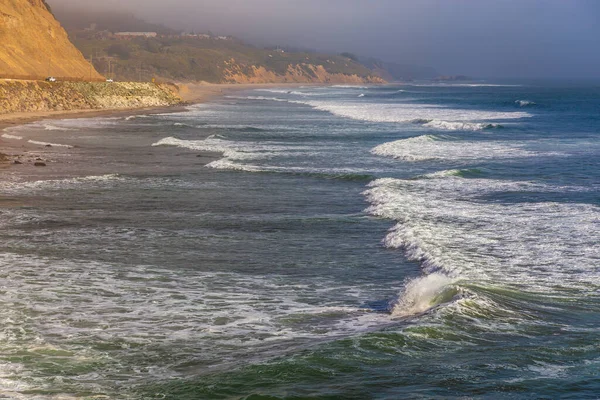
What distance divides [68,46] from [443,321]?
436 ft

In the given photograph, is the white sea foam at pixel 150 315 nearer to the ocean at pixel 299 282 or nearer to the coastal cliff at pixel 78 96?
the ocean at pixel 299 282

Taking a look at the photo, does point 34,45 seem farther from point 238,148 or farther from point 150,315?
point 150,315

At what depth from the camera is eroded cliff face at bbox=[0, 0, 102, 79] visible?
108 meters

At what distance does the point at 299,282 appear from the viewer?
49.8 feet

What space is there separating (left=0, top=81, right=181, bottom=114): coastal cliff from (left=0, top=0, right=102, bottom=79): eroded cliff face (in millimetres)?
10761

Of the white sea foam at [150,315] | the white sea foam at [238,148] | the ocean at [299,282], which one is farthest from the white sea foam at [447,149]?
the white sea foam at [150,315]

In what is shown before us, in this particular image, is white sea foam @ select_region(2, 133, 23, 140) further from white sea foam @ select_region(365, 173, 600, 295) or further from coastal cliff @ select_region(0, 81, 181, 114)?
white sea foam @ select_region(365, 173, 600, 295)

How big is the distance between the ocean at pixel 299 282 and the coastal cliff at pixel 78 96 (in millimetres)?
46562

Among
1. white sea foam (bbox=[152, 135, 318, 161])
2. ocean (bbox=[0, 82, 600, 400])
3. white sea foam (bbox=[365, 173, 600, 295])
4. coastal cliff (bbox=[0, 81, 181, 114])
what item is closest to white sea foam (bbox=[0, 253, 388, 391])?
ocean (bbox=[0, 82, 600, 400])

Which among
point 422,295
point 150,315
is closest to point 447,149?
point 422,295

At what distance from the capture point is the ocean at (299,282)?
9969 millimetres

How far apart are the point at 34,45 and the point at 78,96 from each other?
32643mm

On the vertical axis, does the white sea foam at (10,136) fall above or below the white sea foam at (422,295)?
above

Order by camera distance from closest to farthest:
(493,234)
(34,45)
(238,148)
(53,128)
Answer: (493,234)
(238,148)
(53,128)
(34,45)
